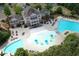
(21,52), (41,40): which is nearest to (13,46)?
(21,52)

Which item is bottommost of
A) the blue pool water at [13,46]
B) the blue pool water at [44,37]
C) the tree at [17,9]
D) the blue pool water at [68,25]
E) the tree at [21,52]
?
the tree at [21,52]

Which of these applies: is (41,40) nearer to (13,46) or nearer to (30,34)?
(30,34)

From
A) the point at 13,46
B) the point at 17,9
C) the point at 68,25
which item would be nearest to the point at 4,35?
the point at 13,46

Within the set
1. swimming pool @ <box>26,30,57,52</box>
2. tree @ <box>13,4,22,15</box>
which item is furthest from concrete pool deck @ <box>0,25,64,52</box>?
tree @ <box>13,4,22,15</box>

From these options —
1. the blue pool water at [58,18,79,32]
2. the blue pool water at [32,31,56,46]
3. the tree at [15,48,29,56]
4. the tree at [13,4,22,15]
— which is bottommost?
the tree at [15,48,29,56]

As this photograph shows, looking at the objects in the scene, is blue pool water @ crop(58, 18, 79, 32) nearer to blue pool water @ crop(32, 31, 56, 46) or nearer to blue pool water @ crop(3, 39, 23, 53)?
blue pool water @ crop(32, 31, 56, 46)

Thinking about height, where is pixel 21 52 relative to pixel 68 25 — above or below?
below

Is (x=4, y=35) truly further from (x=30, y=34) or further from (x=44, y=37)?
(x=44, y=37)

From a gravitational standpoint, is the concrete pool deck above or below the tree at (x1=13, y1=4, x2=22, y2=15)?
below

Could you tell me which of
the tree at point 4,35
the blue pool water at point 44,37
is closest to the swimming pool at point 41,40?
the blue pool water at point 44,37

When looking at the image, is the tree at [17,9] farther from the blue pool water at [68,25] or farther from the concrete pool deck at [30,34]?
the blue pool water at [68,25]

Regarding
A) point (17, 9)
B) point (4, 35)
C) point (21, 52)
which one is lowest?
point (21, 52)

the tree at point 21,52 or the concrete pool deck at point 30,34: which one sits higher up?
the concrete pool deck at point 30,34

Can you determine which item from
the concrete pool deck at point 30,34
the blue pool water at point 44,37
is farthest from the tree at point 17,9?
the blue pool water at point 44,37
